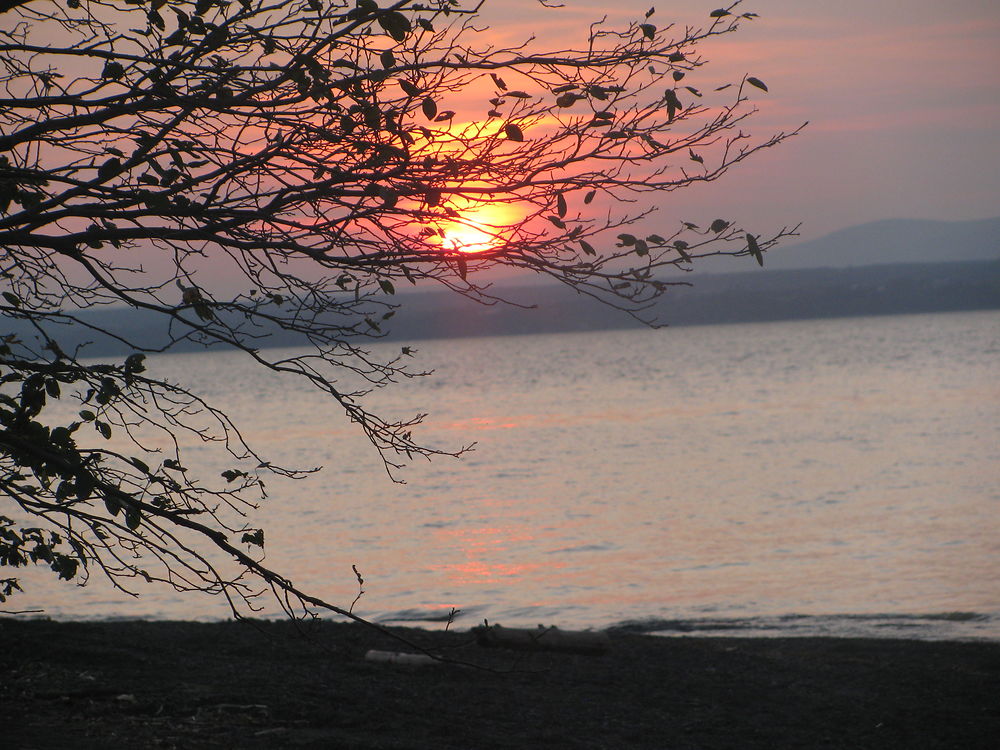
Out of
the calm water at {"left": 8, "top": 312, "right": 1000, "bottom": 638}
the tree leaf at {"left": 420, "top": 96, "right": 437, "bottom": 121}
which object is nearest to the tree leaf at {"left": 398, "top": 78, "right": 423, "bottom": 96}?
the tree leaf at {"left": 420, "top": 96, "right": 437, "bottom": 121}

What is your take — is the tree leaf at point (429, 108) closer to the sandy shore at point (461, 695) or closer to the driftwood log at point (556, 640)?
the sandy shore at point (461, 695)

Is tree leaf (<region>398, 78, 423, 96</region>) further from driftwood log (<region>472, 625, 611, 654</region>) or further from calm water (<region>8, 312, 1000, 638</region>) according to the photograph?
calm water (<region>8, 312, 1000, 638</region>)

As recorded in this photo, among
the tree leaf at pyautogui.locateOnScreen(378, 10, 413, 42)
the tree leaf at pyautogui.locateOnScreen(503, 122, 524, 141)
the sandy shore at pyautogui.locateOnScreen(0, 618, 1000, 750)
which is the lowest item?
the sandy shore at pyautogui.locateOnScreen(0, 618, 1000, 750)

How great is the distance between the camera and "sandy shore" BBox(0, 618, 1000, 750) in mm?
7609

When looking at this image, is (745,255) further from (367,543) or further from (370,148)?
(367,543)

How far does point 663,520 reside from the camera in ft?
75.3

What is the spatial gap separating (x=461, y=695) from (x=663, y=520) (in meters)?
14.3

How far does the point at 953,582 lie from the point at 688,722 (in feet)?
28.8

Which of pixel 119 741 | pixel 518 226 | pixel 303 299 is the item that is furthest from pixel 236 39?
pixel 119 741

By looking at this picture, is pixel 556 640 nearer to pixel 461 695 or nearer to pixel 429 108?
pixel 461 695

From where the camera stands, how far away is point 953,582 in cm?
1596

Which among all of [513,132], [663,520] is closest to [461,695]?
[513,132]

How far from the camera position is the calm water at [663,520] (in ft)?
50.9

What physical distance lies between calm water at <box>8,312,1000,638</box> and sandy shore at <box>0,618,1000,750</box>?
10.6 ft
